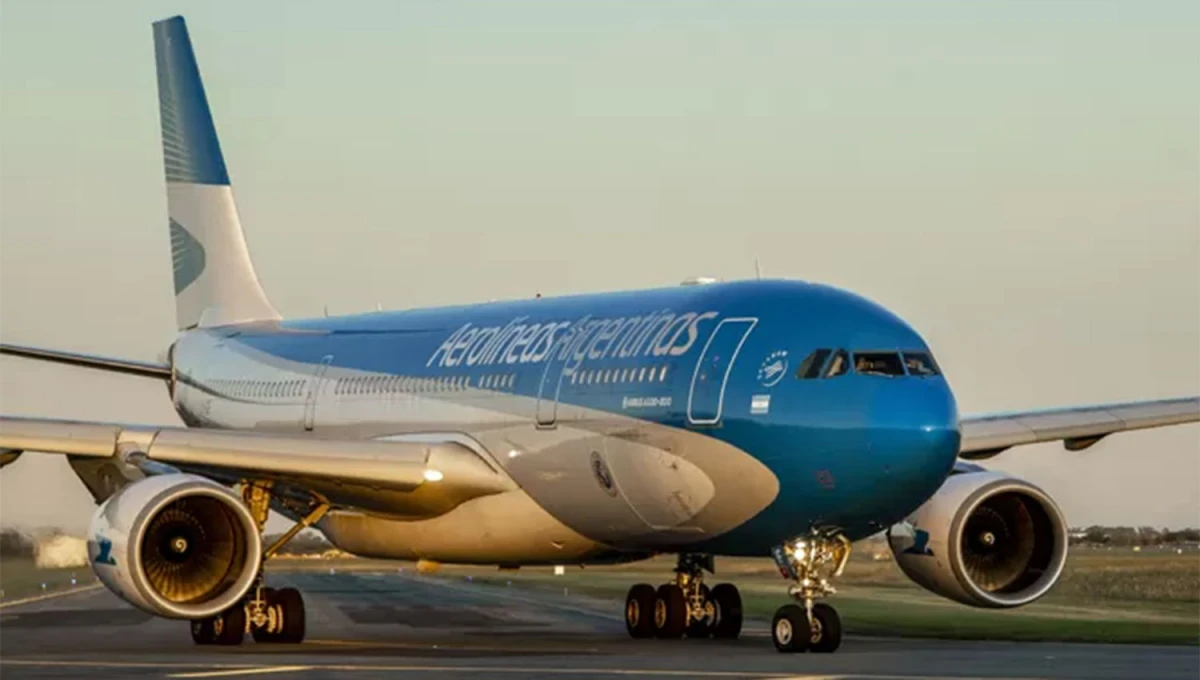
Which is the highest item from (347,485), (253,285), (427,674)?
(253,285)

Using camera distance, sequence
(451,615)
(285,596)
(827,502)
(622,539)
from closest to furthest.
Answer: (827,502)
(622,539)
(285,596)
(451,615)

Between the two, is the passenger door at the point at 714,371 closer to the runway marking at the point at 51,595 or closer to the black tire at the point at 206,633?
the black tire at the point at 206,633

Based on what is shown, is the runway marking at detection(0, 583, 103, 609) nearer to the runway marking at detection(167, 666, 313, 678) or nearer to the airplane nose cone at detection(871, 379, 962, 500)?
the runway marking at detection(167, 666, 313, 678)

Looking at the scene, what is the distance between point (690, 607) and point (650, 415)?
4351 millimetres

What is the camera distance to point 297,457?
26125mm

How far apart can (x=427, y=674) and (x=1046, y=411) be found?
385 inches

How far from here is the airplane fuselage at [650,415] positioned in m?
22.0

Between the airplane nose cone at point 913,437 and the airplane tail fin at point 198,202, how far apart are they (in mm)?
16422

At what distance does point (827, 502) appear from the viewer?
22.1 meters

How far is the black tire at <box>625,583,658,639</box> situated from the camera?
90.8 ft

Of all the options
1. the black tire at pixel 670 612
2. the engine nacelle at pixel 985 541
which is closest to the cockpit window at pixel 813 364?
the engine nacelle at pixel 985 541

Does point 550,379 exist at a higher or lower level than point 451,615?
higher

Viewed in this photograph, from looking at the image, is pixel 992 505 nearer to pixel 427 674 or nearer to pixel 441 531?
pixel 441 531

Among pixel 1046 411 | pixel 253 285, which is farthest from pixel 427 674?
pixel 253 285
